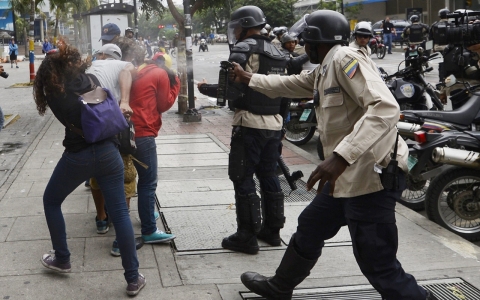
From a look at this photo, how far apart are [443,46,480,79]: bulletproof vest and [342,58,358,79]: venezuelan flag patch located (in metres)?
5.75

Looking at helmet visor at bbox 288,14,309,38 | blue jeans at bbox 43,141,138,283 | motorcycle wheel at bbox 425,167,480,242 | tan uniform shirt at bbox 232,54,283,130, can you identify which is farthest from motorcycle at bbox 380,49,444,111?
blue jeans at bbox 43,141,138,283

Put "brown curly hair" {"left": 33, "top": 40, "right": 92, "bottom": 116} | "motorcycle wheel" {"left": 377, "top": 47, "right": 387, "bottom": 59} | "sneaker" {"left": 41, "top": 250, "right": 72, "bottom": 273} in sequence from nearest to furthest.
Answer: "brown curly hair" {"left": 33, "top": 40, "right": 92, "bottom": 116} < "sneaker" {"left": 41, "top": 250, "right": 72, "bottom": 273} < "motorcycle wheel" {"left": 377, "top": 47, "right": 387, "bottom": 59}

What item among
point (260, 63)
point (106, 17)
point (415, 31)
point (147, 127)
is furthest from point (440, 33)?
point (106, 17)

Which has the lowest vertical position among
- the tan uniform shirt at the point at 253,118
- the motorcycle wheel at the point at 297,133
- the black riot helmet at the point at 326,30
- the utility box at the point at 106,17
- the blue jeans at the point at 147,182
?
the motorcycle wheel at the point at 297,133

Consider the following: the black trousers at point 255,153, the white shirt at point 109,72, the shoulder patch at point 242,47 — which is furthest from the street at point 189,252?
the shoulder patch at point 242,47

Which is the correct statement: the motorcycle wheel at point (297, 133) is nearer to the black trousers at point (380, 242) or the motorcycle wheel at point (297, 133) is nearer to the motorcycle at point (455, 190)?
the motorcycle at point (455, 190)

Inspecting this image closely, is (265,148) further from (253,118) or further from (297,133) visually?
(297,133)

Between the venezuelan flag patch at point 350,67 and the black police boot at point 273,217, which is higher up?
the venezuelan flag patch at point 350,67

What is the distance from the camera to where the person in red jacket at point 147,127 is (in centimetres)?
542

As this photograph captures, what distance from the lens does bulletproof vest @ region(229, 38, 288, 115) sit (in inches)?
202

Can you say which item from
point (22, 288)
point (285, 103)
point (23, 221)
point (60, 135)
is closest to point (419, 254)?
point (285, 103)

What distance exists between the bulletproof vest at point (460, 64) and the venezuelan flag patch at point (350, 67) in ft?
18.9

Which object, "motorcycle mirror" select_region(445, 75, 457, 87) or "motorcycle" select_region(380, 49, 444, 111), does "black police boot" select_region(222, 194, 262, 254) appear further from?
"motorcycle mirror" select_region(445, 75, 457, 87)

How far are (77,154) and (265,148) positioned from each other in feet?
5.19
